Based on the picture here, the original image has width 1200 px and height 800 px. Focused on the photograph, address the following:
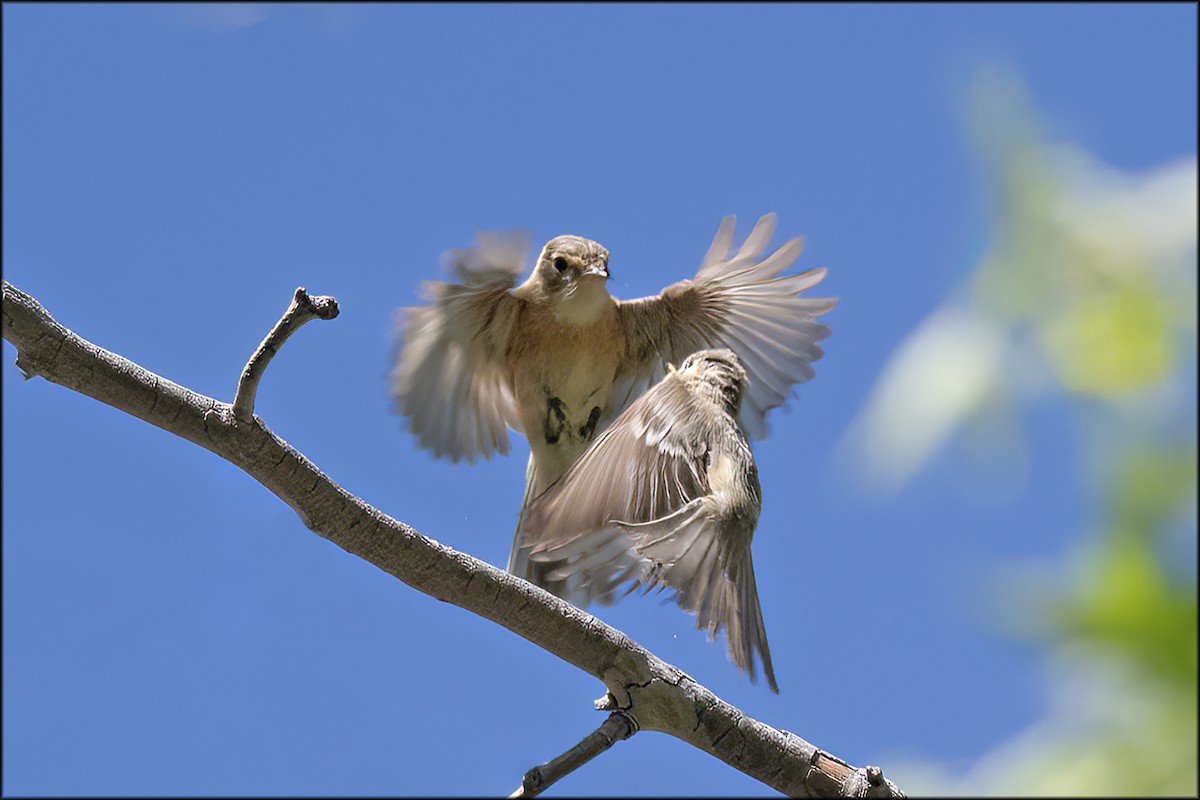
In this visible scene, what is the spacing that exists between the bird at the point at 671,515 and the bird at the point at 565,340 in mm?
1043

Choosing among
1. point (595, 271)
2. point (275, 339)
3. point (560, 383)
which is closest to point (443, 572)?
point (275, 339)

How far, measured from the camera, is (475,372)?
480 centimetres

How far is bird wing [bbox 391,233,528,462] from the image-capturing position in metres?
4.62

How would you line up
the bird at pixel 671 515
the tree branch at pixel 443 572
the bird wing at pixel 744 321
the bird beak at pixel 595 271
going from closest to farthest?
the tree branch at pixel 443 572, the bird at pixel 671 515, the bird beak at pixel 595 271, the bird wing at pixel 744 321

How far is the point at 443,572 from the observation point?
2734mm

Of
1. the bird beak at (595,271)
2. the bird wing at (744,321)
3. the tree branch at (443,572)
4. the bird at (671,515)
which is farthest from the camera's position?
the bird wing at (744,321)

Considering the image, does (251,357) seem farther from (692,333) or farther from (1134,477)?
(692,333)

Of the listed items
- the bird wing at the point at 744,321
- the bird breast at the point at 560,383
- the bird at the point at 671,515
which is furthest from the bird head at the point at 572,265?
the bird at the point at 671,515

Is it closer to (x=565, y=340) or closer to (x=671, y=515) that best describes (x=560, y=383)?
(x=565, y=340)

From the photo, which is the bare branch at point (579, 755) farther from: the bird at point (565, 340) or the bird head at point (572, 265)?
the bird head at point (572, 265)

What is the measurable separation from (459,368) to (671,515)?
71.7 inches

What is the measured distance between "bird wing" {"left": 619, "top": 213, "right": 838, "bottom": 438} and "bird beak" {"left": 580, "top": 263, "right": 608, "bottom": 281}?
22cm

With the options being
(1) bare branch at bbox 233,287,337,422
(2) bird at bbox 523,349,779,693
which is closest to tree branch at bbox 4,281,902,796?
(1) bare branch at bbox 233,287,337,422

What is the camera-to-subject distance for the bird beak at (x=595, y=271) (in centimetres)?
457
